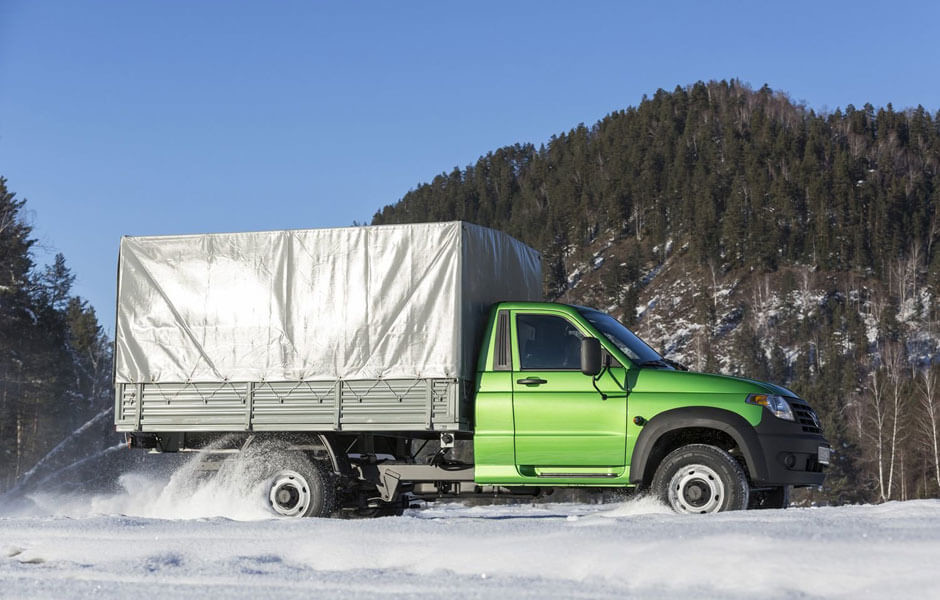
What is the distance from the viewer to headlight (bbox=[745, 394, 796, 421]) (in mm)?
9398

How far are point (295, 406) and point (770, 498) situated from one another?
15.4 ft

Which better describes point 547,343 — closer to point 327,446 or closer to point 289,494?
point 327,446

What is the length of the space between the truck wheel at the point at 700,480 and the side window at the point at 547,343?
4.11 feet

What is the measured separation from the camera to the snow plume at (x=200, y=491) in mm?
10383

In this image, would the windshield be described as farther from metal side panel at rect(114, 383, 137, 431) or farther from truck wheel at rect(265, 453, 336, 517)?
metal side panel at rect(114, 383, 137, 431)

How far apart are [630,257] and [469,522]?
177m

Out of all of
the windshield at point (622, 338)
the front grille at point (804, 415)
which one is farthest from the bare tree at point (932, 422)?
the windshield at point (622, 338)

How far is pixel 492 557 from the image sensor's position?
6586mm

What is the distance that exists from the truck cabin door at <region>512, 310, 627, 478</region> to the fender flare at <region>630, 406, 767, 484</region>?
185 mm

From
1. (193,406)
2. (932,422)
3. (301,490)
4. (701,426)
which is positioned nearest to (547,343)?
(701,426)

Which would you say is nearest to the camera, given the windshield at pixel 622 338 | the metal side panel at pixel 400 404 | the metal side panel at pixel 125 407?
the metal side panel at pixel 400 404

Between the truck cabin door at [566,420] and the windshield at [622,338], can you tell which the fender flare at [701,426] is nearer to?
the truck cabin door at [566,420]

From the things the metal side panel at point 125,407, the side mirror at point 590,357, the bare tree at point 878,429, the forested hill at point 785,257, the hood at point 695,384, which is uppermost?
the forested hill at point 785,257

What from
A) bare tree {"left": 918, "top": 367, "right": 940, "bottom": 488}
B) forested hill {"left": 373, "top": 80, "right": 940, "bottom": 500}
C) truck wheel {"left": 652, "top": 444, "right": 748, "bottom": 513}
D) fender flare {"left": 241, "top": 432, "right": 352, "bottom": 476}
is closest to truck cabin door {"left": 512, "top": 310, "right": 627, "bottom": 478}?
truck wheel {"left": 652, "top": 444, "right": 748, "bottom": 513}
